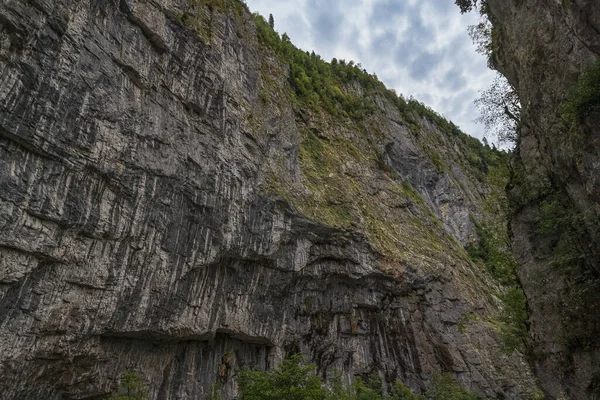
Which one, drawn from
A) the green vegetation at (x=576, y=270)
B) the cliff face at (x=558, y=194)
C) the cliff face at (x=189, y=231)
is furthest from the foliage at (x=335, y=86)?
the green vegetation at (x=576, y=270)

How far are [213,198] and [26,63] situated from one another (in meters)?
8.91

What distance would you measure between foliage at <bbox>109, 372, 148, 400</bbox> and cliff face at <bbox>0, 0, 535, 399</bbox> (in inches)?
22.9

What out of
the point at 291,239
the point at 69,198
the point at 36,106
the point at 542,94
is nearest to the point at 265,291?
the point at 291,239

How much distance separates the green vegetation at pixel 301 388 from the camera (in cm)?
1641

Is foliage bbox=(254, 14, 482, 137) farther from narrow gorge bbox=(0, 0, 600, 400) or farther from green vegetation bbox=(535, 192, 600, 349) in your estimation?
green vegetation bbox=(535, 192, 600, 349)

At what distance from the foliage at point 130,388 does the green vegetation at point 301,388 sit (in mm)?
4230

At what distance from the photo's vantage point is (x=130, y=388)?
16.6 meters

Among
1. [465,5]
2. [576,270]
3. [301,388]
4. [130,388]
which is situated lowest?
[130,388]

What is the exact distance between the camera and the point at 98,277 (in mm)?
15836

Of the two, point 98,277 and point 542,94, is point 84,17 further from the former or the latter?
point 542,94

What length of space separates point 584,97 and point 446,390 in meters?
20.5

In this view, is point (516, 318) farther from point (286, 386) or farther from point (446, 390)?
point (286, 386)

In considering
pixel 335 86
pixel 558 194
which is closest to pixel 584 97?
pixel 558 194

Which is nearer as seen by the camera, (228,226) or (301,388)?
(301,388)
